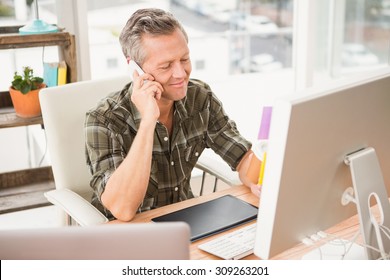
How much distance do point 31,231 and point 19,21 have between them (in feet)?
7.10

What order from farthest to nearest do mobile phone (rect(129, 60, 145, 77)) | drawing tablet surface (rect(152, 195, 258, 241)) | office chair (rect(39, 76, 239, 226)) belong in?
office chair (rect(39, 76, 239, 226))
mobile phone (rect(129, 60, 145, 77))
drawing tablet surface (rect(152, 195, 258, 241))

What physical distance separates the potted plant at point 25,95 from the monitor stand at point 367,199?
164 cm

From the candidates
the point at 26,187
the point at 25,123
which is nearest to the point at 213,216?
the point at 25,123

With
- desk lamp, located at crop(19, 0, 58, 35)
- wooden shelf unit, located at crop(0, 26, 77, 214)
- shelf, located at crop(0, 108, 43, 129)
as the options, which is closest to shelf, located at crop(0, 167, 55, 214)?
wooden shelf unit, located at crop(0, 26, 77, 214)

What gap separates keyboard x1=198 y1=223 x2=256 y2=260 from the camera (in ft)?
4.60

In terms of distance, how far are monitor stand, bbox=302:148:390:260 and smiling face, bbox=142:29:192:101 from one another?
0.69 m

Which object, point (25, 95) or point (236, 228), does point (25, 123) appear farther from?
point (236, 228)

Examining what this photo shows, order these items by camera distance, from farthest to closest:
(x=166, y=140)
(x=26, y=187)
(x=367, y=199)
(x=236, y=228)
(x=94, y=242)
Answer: (x=26, y=187) → (x=166, y=140) → (x=236, y=228) → (x=367, y=199) → (x=94, y=242)

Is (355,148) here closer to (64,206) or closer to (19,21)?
(64,206)

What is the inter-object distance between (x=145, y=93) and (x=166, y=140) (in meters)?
0.20

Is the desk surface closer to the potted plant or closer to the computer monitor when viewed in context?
the computer monitor

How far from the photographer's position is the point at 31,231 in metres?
0.90

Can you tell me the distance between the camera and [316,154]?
113 centimetres
